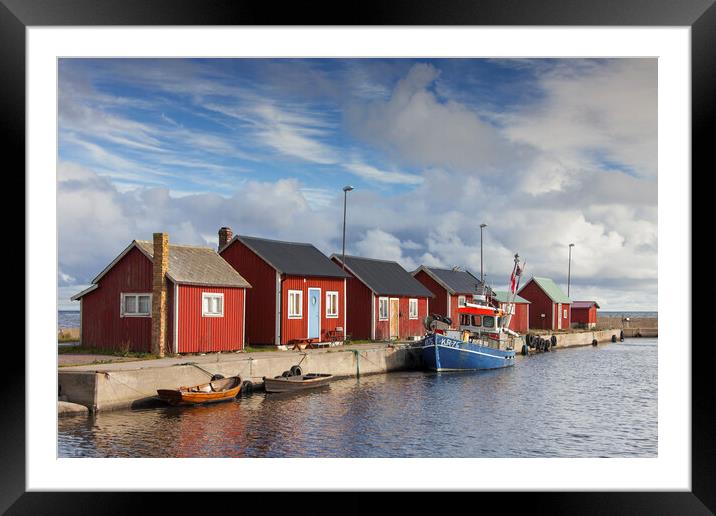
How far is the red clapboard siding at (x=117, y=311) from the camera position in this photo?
2319 centimetres

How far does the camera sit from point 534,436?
17.2 m

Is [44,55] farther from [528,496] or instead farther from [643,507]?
[643,507]

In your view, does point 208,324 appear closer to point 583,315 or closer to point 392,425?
point 392,425

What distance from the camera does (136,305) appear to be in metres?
23.5

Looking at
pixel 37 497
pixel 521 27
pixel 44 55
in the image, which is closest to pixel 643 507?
pixel 521 27

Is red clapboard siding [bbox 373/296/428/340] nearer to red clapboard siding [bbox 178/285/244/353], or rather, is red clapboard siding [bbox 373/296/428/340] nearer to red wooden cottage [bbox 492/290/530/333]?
red clapboard siding [bbox 178/285/244/353]

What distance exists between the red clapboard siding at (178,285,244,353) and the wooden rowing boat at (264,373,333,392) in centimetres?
318

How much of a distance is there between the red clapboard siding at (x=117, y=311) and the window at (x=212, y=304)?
1.86 metres

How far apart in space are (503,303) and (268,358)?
104 feet

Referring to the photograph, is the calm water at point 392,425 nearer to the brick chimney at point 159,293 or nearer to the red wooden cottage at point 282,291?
the brick chimney at point 159,293

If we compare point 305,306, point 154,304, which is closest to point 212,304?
point 154,304

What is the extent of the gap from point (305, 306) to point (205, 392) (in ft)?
35.2

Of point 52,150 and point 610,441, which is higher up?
point 52,150

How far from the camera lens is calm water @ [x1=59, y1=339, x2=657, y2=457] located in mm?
14648
